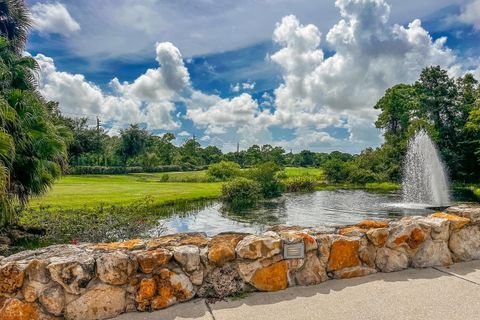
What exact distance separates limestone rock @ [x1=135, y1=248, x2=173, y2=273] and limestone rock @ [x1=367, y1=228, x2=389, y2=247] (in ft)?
7.42

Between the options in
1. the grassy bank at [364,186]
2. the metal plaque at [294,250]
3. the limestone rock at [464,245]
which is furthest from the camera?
the grassy bank at [364,186]

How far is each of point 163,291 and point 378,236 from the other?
243 centimetres

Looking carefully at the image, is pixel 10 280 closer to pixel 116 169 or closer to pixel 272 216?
pixel 272 216

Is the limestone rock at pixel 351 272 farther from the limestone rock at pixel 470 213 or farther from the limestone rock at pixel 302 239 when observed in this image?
the limestone rock at pixel 470 213

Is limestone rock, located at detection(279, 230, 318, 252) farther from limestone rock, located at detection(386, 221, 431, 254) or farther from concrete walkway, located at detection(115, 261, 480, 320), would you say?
limestone rock, located at detection(386, 221, 431, 254)

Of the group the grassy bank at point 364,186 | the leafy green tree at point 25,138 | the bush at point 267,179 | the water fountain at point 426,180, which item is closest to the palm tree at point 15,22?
the leafy green tree at point 25,138

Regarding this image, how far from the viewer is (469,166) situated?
35.8m

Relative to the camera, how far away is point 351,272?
380 cm

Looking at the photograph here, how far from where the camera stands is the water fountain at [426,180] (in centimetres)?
2317

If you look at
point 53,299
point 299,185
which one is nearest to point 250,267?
point 53,299

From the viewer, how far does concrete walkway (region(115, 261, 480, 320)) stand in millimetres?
2986

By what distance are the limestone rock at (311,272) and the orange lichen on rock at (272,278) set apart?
183mm

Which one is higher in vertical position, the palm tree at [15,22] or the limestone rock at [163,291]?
the palm tree at [15,22]

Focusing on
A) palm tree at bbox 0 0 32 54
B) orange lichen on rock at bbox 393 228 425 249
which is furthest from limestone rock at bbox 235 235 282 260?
palm tree at bbox 0 0 32 54
